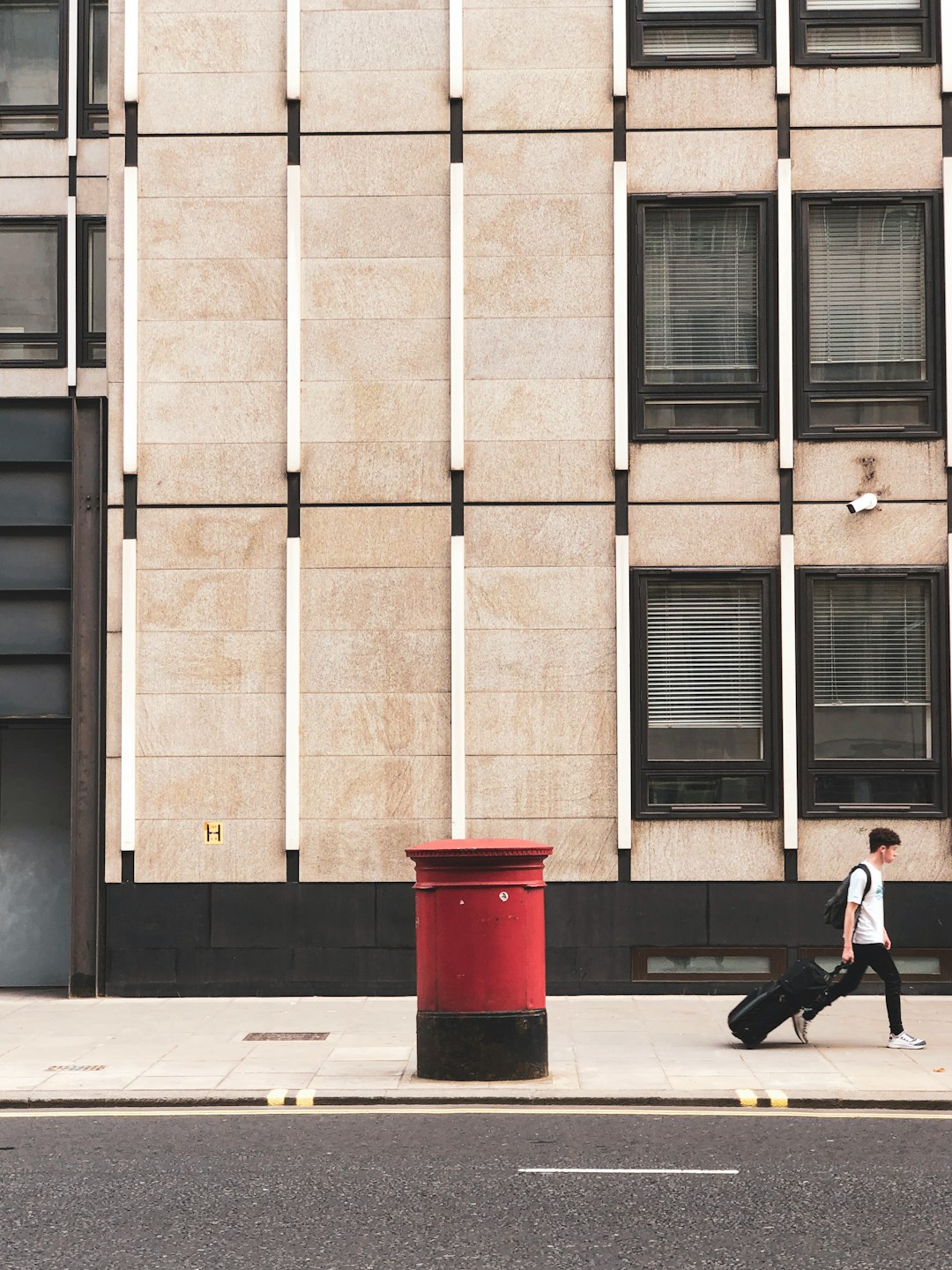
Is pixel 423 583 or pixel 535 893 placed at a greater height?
pixel 423 583

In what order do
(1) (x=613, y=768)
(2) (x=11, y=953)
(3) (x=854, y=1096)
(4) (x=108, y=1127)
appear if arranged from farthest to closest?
(2) (x=11, y=953)
(1) (x=613, y=768)
(3) (x=854, y=1096)
(4) (x=108, y=1127)

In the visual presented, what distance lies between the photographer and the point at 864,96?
14.7 m

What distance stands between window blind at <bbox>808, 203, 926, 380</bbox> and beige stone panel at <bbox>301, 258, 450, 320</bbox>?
3560 mm

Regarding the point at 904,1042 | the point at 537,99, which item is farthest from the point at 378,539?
the point at 904,1042

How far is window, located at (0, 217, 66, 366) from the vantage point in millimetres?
15047

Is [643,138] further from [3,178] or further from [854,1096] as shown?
[854,1096]

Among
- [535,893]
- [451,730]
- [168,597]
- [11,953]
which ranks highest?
[168,597]

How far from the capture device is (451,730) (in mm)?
14383

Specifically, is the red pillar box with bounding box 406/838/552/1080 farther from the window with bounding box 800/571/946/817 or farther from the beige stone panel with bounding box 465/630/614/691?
the window with bounding box 800/571/946/817

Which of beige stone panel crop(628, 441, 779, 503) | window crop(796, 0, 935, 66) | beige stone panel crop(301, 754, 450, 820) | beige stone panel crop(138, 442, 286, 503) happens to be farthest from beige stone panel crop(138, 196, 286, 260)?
window crop(796, 0, 935, 66)

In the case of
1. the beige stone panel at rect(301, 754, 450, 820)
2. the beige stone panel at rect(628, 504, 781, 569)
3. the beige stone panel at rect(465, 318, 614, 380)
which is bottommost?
the beige stone panel at rect(301, 754, 450, 820)

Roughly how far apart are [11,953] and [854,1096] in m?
9.03

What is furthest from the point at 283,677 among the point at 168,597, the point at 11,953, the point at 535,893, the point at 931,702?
the point at 931,702

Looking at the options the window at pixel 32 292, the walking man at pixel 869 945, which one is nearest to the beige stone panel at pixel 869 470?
the walking man at pixel 869 945
